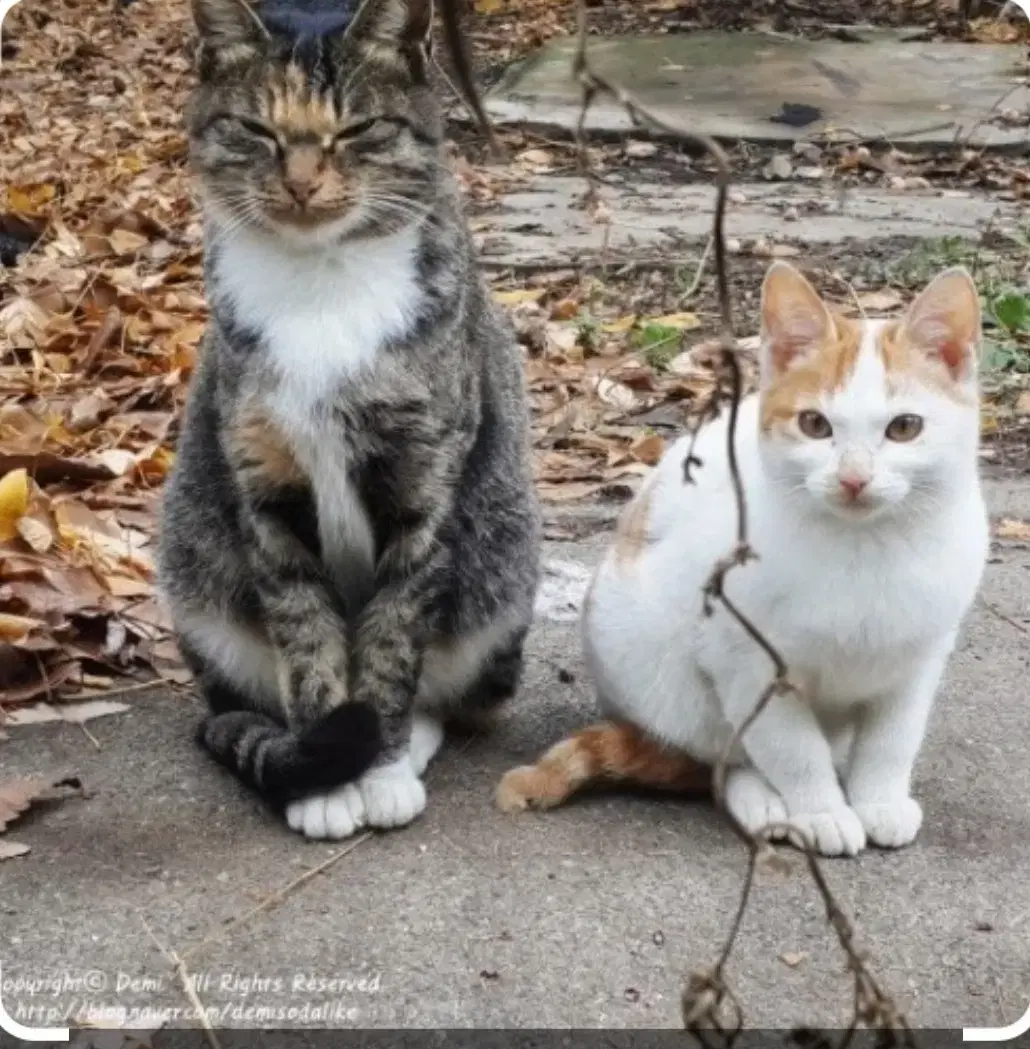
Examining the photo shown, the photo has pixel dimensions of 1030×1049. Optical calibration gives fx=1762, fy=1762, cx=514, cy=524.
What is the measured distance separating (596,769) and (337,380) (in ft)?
2.24

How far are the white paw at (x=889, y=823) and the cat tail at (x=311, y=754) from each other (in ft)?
2.30

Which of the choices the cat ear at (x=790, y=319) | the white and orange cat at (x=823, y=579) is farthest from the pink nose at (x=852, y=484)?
the cat ear at (x=790, y=319)

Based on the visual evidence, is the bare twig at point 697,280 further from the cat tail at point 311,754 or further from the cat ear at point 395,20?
the cat tail at point 311,754

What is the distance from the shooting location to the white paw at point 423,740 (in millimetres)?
2729

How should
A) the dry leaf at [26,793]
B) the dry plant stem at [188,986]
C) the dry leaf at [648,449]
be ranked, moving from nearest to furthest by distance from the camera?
1. the dry plant stem at [188,986]
2. the dry leaf at [26,793]
3. the dry leaf at [648,449]

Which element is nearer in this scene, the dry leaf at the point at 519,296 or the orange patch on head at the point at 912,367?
the orange patch on head at the point at 912,367

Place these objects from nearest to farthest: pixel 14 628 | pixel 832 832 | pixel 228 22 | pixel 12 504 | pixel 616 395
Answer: pixel 832 832, pixel 228 22, pixel 14 628, pixel 12 504, pixel 616 395

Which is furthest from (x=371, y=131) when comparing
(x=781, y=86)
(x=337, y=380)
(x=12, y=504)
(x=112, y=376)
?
(x=781, y=86)

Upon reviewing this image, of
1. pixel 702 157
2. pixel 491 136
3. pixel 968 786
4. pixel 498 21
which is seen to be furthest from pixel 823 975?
pixel 498 21

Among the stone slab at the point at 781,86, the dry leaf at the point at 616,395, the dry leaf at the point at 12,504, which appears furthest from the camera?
the stone slab at the point at 781,86

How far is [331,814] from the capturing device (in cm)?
252

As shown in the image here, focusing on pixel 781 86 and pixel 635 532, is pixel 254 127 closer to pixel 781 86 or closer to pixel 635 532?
pixel 635 532

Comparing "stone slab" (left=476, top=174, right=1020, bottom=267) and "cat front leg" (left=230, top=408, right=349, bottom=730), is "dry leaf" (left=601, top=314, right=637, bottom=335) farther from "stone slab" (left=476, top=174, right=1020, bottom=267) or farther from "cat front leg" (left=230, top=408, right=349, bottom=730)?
"cat front leg" (left=230, top=408, right=349, bottom=730)

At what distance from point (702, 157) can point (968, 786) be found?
4.65 m
